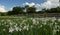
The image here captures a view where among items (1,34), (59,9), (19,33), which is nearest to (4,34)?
(1,34)

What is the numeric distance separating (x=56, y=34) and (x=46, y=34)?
227 millimetres

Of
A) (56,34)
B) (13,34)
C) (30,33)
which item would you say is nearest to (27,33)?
(30,33)

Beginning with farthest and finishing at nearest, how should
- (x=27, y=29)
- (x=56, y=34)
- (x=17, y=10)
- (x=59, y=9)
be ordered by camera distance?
(x=17, y=10), (x=59, y=9), (x=27, y=29), (x=56, y=34)

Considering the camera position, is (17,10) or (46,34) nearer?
(46,34)

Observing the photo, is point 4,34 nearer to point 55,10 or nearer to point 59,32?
point 59,32

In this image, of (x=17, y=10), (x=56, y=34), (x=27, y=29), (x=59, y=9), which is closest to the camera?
(x=56, y=34)

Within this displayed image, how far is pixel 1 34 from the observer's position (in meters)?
3.79

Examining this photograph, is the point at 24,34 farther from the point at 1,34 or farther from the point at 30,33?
the point at 1,34

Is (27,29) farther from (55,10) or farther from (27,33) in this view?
(55,10)

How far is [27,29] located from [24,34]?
0.92 feet

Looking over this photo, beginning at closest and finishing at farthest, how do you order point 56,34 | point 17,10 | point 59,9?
point 56,34 → point 59,9 → point 17,10

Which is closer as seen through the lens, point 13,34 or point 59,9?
point 13,34

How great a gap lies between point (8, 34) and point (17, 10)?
65.1 m

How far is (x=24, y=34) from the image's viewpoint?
10.9 ft
